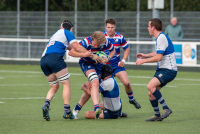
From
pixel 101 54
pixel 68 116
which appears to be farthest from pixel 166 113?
pixel 68 116

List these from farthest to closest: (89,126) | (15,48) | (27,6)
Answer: (27,6)
(15,48)
(89,126)

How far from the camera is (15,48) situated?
22578mm

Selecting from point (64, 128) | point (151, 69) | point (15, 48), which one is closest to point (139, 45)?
point (151, 69)

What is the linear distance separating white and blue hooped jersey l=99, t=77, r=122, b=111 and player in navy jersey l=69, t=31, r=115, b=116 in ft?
0.55

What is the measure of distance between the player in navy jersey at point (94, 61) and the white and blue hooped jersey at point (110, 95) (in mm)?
168

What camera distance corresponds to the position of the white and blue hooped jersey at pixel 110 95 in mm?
7816

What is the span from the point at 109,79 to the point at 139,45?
12617 millimetres

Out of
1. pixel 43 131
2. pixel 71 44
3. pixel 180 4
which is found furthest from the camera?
pixel 180 4

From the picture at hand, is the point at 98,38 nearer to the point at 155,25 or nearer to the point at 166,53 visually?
the point at 155,25

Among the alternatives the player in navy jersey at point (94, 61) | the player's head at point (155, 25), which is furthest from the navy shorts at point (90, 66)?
the player's head at point (155, 25)

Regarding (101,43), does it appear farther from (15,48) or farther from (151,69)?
(15,48)

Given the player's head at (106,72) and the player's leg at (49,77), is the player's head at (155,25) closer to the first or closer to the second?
the player's head at (106,72)

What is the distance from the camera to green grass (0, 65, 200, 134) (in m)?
6.88

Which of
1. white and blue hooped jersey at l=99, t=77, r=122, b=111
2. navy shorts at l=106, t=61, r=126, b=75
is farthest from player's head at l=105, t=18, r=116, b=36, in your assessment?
white and blue hooped jersey at l=99, t=77, r=122, b=111
